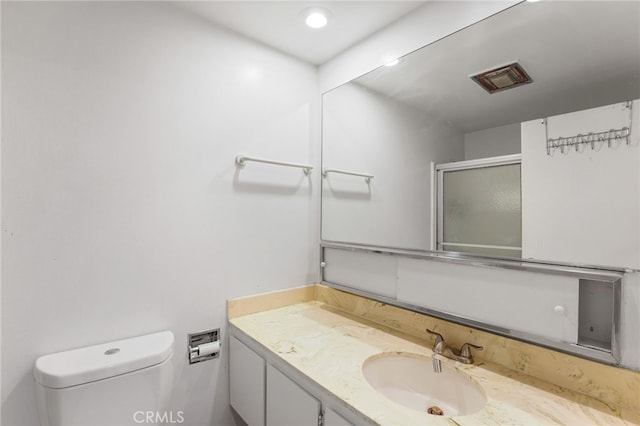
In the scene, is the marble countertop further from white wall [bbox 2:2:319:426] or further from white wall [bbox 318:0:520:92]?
white wall [bbox 318:0:520:92]

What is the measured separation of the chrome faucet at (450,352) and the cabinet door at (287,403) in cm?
43

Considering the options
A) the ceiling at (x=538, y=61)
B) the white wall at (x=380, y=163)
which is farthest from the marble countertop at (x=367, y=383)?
the ceiling at (x=538, y=61)

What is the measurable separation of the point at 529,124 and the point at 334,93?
107cm

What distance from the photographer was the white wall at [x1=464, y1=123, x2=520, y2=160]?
3.31 ft

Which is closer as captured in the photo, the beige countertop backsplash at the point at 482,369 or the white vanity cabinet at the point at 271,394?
the beige countertop backsplash at the point at 482,369

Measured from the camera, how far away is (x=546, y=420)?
75cm

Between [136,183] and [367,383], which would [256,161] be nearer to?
[136,183]

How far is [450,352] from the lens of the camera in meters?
1.09

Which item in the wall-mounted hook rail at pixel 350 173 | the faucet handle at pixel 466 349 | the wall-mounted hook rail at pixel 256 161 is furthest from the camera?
the wall-mounted hook rail at pixel 350 173

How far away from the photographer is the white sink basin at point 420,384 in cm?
98

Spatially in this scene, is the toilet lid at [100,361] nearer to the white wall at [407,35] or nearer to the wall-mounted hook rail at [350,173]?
the wall-mounted hook rail at [350,173]

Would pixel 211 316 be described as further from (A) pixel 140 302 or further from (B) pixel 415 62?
(B) pixel 415 62

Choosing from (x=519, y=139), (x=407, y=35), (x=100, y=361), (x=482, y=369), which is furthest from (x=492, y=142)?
(x=100, y=361)

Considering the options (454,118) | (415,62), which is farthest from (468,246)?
(415,62)
